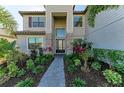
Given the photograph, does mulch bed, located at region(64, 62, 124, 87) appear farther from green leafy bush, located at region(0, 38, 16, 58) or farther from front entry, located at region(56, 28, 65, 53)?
front entry, located at region(56, 28, 65, 53)

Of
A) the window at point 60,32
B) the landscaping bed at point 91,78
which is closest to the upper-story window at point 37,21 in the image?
the window at point 60,32

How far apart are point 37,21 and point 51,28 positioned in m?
4.36

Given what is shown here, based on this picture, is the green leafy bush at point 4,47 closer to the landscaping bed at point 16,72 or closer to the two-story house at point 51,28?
the landscaping bed at point 16,72

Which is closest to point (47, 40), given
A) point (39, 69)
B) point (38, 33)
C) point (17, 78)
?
point (38, 33)

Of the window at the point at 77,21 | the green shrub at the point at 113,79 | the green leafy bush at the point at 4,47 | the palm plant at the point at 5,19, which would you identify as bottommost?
the green shrub at the point at 113,79

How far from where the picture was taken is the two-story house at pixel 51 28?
23.2m

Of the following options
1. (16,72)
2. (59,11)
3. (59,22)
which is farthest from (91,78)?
(59,22)

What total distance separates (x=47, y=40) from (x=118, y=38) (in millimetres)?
12338

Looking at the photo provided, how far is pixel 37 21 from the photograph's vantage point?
27.0 metres

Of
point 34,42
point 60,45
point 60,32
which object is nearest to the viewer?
point 34,42

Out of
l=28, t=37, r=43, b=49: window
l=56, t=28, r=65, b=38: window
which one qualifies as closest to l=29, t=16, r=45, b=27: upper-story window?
l=56, t=28, r=65, b=38: window

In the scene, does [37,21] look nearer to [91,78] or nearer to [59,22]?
[59,22]

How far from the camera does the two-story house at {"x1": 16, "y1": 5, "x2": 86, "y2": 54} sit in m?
23.2

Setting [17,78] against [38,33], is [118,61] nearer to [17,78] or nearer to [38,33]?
[17,78]
